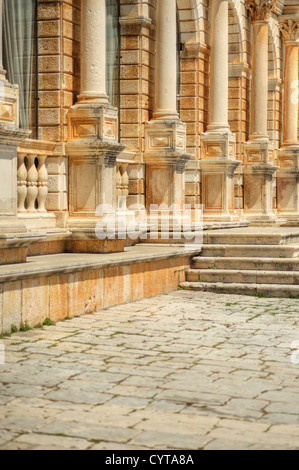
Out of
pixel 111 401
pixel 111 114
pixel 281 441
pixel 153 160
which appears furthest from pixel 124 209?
pixel 281 441

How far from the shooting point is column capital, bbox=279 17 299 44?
869 inches

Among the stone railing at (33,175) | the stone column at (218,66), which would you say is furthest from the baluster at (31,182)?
the stone column at (218,66)

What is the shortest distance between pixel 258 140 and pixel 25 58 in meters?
8.62

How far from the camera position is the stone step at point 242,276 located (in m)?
11.9

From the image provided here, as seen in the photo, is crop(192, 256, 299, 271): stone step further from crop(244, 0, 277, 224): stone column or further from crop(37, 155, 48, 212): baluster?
crop(244, 0, 277, 224): stone column

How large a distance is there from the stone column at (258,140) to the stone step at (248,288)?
23.9 ft

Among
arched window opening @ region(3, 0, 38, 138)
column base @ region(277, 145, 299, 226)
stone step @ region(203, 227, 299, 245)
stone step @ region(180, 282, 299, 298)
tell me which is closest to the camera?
stone step @ region(180, 282, 299, 298)

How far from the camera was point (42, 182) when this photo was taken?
11305mm

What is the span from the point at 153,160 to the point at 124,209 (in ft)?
3.64

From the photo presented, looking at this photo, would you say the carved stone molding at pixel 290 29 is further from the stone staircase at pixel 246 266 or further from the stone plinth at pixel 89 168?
the stone plinth at pixel 89 168

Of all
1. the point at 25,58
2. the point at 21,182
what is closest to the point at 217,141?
the point at 25,58

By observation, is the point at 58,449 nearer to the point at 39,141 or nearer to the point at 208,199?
the point at 39,141

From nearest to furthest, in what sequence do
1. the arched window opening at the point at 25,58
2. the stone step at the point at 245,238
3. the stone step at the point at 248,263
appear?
the arched window opening at the point at 25,58
the stone step at the point at 248,263
the stone step at the point at 245,238

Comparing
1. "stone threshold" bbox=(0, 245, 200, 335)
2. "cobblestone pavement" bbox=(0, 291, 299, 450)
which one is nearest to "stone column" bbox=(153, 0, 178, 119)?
"stone threshold" bbox=(0, 245, 200, 335)
